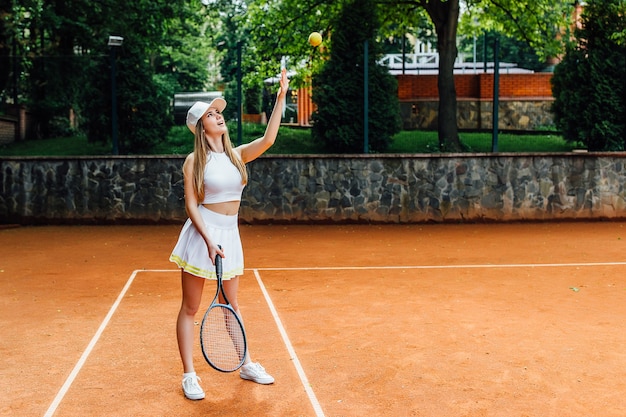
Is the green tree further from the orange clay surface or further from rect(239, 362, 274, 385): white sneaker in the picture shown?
rect(239, 362, 274, 385): white sneaker

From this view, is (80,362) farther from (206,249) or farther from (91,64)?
(91,64)

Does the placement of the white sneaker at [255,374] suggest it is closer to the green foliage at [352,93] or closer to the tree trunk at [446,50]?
the green foliage at [352,93]

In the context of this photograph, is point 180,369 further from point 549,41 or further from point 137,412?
point 549,41

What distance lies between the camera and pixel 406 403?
547 centimetres

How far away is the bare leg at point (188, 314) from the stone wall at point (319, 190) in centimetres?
1141

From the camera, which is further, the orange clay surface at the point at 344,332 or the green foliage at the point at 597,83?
the green foliage at the point at 597,83

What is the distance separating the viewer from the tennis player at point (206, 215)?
18.3 feet

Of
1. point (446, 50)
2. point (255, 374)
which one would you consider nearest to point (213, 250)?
point (255, 374)

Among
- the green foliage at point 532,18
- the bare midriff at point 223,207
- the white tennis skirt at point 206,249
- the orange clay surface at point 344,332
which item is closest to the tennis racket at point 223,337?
the white tennis skirt at point 206,249

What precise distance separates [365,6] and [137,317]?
12200 mm

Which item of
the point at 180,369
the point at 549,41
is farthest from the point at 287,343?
the point at 549,41

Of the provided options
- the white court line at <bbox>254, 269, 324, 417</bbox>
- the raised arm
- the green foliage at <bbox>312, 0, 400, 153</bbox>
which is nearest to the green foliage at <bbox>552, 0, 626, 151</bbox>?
the green foliage at <bbox>312, 0, 400, 153</bbox>

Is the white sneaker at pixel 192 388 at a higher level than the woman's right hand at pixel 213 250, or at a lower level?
lower

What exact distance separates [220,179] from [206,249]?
490 mm
